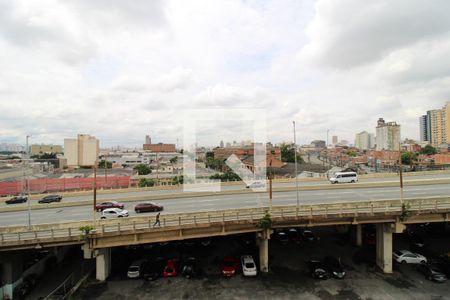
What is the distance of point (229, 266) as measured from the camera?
20.1 m

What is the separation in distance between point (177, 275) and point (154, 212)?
634 cm

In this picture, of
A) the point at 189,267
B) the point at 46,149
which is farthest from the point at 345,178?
the point at 46,149

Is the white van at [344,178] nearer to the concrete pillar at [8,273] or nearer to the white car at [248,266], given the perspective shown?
the white car at [248,266]

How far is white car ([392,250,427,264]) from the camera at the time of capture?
2141cm

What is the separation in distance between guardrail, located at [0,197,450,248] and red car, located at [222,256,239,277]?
14.1 feet

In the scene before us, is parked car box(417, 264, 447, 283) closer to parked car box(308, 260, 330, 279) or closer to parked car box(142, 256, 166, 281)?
parked car box(308, 260, 330, 279)

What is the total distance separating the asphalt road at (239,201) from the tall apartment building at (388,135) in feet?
340

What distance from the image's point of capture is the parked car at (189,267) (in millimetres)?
19750

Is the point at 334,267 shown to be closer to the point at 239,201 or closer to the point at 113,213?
the point at 239,201

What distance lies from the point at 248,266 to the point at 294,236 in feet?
27.1

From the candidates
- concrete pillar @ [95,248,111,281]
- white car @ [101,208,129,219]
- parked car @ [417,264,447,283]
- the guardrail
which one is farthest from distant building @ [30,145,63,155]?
parked car @ [417,264,447,283]

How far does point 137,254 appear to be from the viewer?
23.5m

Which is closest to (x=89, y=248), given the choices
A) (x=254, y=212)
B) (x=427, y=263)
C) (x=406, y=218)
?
(x=254, y=212)

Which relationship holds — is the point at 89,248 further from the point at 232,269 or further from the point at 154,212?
the point at 232,269
